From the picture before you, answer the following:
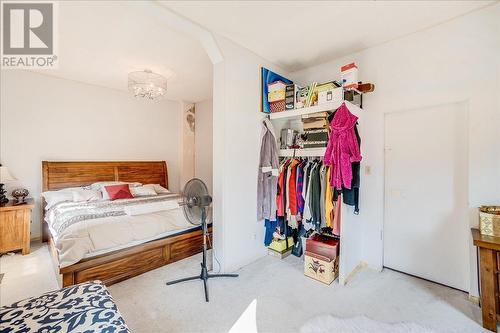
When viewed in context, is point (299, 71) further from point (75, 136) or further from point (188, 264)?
point (75, 136)

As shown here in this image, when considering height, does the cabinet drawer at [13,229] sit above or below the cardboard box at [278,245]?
above

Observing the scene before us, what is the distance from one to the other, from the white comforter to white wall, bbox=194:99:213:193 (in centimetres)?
231

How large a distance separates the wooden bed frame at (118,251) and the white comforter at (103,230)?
0.28 feet

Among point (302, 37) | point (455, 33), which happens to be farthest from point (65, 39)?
point (455, 33)

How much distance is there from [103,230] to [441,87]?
3.75 meters

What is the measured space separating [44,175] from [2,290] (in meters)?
1.91

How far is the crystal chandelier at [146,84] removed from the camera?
3268 millimetres

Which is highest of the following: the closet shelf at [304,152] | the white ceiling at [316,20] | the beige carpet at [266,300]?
the white ceiling at [316,20]

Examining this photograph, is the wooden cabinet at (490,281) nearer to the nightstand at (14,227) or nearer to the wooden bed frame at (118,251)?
the wooden bed frame at (118,251)

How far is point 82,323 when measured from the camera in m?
1.14

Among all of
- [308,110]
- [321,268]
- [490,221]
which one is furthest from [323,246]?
[308,110]

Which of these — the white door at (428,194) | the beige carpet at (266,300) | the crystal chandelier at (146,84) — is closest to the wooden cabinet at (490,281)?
the beige carpet at (266,300)

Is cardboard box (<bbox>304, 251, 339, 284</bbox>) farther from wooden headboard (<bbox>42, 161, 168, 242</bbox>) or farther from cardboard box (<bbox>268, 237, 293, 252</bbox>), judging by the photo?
wooden headboard (<bbox>42, 161, 168, 242</bbox>)

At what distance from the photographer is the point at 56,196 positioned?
133 inches
